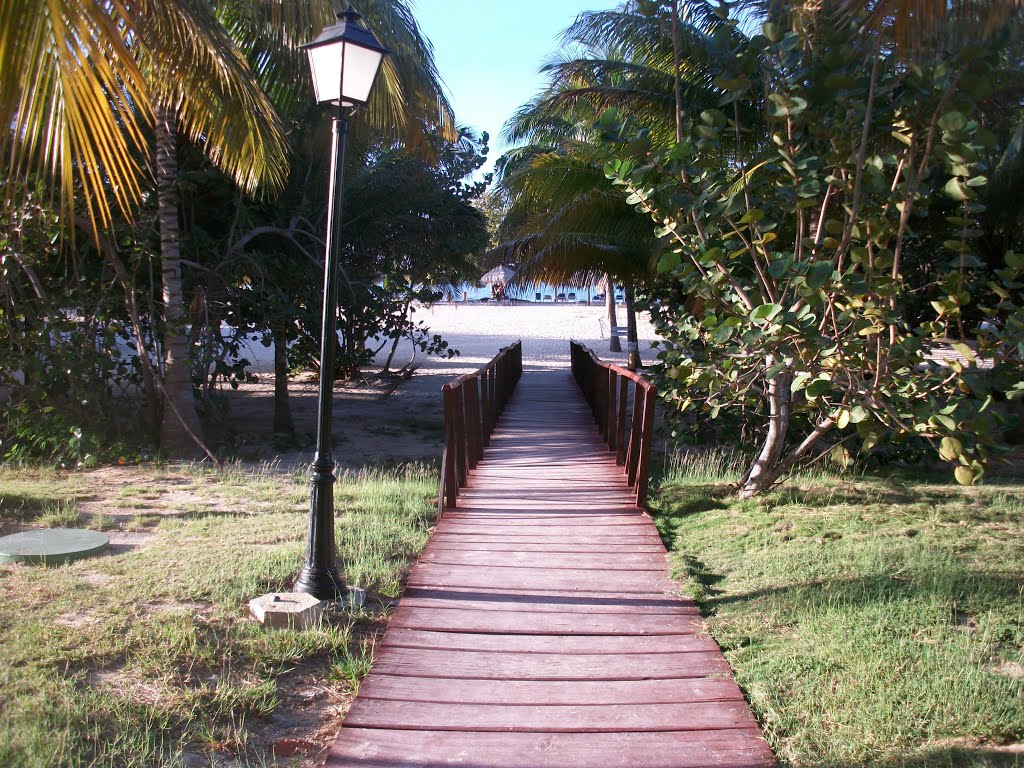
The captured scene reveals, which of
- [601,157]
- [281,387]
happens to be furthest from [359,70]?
[281,387]

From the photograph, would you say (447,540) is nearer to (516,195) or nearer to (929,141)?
(929,141)

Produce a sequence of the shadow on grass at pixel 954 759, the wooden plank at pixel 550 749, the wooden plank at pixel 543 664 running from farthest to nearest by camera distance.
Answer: the wooden plank at pixel 543 664 < the wooden plank at pixel 550 749 < the shadow on grass at pixel 954 759

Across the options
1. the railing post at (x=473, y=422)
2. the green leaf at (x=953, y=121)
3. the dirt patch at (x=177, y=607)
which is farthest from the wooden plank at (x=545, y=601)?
the railing post at (x=473, y=422)

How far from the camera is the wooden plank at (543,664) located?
3.96 m

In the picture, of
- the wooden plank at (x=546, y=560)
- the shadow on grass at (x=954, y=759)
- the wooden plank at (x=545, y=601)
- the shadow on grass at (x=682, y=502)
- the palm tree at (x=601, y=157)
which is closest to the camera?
the shadow on grass at (x=954, y=759)

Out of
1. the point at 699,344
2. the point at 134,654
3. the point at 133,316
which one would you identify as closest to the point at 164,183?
the point at 133,316

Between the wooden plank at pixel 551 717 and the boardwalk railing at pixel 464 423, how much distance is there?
3380mm

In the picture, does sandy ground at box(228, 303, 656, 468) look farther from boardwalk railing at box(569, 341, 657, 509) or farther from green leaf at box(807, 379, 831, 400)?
green leaf at box(807, 379, 831, 400)

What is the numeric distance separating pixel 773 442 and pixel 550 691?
4067mm

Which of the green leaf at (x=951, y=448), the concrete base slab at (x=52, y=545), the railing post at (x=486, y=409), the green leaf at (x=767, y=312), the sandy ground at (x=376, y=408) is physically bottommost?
the sandy ground at (x=376, y=408)

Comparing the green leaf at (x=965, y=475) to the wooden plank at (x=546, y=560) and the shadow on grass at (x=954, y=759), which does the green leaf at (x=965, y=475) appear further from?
the shadow on grass at (x=954, y=759)

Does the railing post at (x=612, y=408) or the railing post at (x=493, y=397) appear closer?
the railing post at (x=612, y=408)

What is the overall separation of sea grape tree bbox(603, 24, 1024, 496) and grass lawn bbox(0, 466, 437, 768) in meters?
2.90

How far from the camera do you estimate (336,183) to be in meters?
5.12
